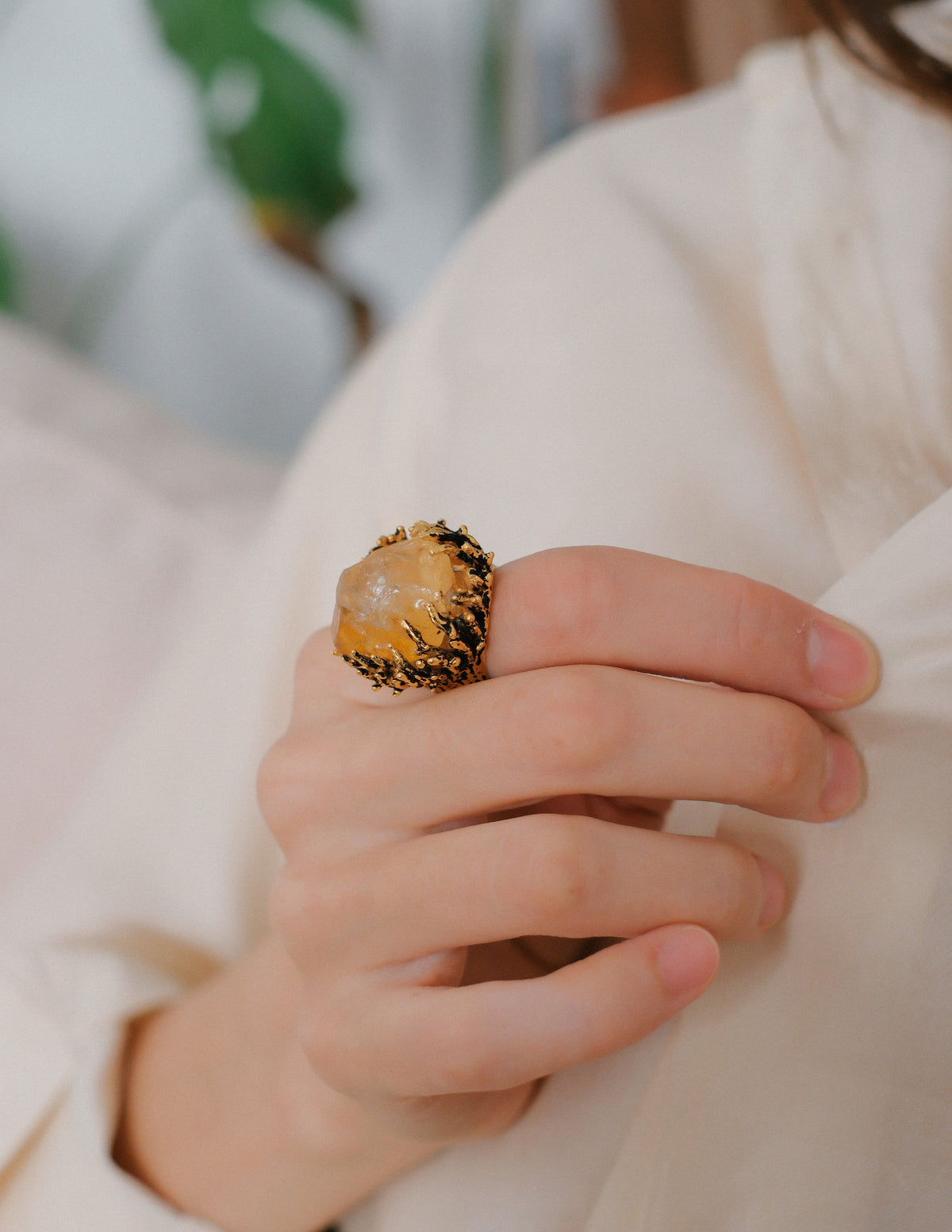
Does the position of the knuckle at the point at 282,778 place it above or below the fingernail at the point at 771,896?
below

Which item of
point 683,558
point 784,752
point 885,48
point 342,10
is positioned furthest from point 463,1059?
point 342,10

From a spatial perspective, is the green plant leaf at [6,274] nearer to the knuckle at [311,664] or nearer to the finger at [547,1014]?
the knuckle at [311,664]

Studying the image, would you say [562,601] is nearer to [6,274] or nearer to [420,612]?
[420,612]

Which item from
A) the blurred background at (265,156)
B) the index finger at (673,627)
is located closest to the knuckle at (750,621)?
the index finger at (673,627)

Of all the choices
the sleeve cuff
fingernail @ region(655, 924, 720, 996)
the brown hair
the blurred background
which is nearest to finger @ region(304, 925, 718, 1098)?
fingernail @ region(655, 924, 720, 996)

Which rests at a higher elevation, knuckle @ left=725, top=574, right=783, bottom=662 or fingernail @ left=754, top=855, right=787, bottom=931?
knuckle @ left=725, top=574, right=783, bottom=662

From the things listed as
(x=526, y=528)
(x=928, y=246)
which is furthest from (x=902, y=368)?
(x=526, y=528)

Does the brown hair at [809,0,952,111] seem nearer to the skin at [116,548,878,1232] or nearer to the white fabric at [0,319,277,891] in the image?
the skin at [116,548,878,1232]
